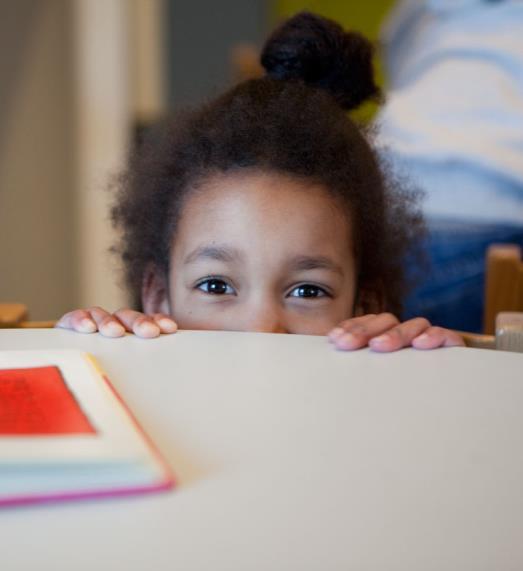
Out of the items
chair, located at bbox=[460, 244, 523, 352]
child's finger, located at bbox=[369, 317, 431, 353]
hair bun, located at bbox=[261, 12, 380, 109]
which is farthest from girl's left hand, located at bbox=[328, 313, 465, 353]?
hair bun, located at bbox=[261, 12, 380, 109]

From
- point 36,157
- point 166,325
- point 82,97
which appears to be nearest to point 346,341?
point 166,325

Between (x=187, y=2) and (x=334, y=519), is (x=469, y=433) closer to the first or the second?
(x=334, y=519)

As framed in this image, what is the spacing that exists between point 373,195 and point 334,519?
74cm

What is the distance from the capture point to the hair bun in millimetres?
1036

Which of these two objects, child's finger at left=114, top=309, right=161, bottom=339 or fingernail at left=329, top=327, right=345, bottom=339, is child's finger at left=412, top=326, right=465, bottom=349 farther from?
child's finger at left=114, top=309, right=161, bottom=339

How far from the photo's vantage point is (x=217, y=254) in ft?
2.98

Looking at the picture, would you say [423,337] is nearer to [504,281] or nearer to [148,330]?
[148,330]

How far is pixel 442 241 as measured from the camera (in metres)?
1.30

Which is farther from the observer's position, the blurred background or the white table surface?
the blurred background

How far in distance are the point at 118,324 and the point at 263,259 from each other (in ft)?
0.88

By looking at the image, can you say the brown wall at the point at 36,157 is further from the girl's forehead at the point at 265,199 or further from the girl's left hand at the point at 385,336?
the girl's left hand at the point at 385,336

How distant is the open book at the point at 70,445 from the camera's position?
32 centimetres

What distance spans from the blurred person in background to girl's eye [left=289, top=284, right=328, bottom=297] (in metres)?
0.34

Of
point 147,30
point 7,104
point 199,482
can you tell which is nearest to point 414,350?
point 199,482
